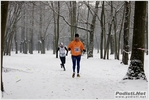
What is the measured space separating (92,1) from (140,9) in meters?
16.5

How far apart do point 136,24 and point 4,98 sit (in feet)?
18.7

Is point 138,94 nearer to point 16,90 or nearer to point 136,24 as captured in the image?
point 136,24

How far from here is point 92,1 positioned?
988 inches

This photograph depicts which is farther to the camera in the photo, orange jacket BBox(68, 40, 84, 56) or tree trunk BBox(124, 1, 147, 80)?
orange jacket BBox(68, 40, 84, 56)

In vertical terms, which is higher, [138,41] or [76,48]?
[138,41]

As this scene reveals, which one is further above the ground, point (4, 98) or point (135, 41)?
point (135, 41)

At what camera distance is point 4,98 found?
624 cm

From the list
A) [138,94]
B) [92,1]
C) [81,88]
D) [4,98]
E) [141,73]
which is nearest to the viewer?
[4,98]

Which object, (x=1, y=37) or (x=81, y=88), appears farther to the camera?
(x=81, y=88)

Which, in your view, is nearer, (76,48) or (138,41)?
(138,41)

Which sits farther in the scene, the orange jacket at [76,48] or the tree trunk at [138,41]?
the orange jacket at [76,48]

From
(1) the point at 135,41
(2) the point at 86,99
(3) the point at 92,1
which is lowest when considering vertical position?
(2) the point at 86,99

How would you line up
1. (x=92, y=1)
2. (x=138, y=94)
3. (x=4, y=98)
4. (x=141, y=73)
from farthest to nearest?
(x=92, y=1) → (x=141, y=73) → (x=138, y=94) → (x=4, y=98)

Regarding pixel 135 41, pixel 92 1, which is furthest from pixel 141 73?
pixel 92 1
